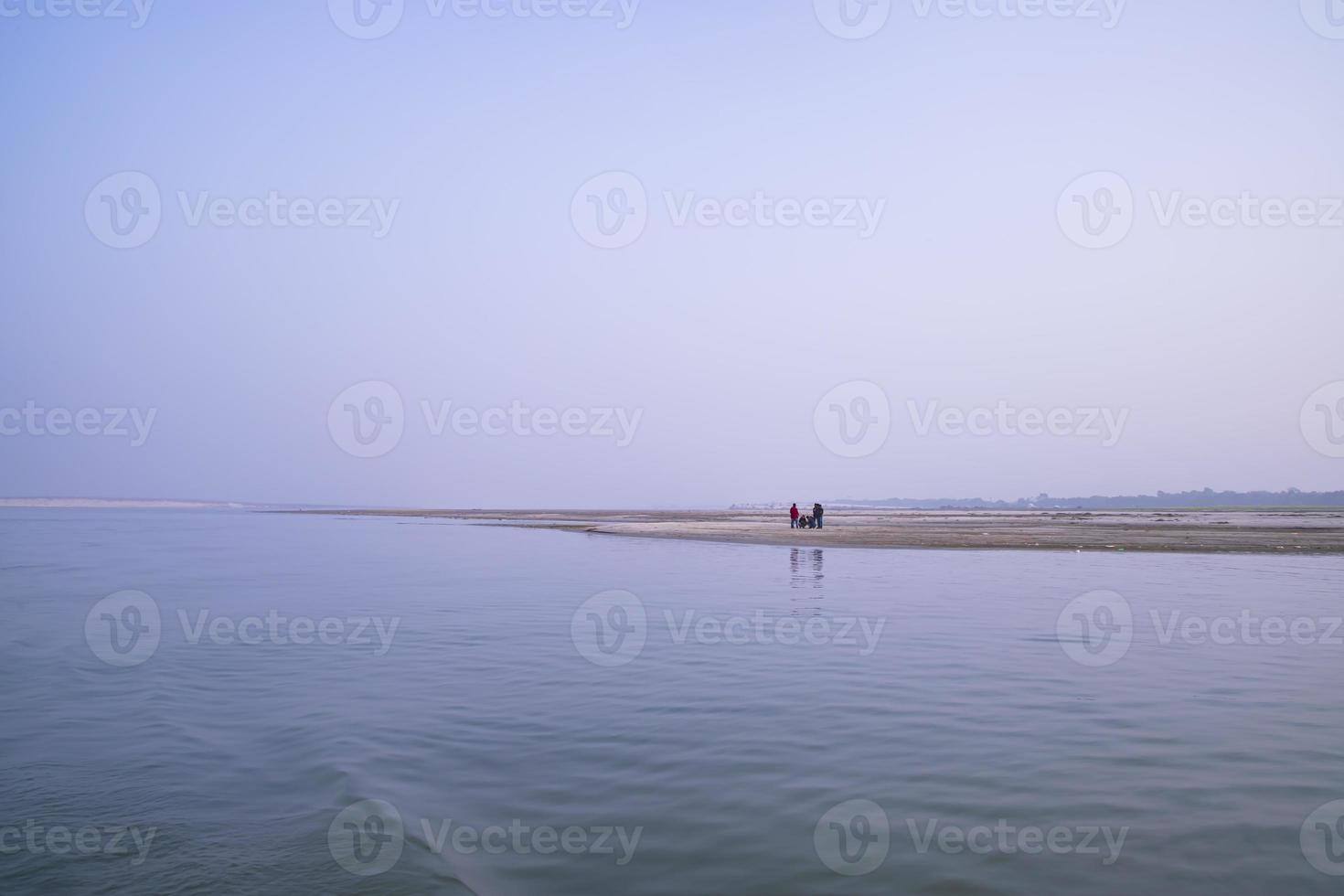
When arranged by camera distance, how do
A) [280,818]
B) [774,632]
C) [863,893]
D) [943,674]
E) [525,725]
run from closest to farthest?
1. [863,893]
2. [280,818]
3. [525,725]
4. [943,674]
5. [774,632]

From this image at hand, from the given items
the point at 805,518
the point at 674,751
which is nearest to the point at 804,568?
the point at 674,751

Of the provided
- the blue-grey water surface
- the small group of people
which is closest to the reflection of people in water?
the blue-grey water surface

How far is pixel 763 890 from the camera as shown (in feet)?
21.2

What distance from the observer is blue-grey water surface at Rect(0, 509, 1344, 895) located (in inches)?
→ 270

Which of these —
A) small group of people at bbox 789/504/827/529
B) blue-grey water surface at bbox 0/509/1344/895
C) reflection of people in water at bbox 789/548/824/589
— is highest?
small group of people at bbox 789/504/827/529

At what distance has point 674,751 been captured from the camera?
9984mm

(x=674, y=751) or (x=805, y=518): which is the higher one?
(x=805, y=518)

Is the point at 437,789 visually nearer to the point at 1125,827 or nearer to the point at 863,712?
the point at 863,712

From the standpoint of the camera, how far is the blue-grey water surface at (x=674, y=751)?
6.87m

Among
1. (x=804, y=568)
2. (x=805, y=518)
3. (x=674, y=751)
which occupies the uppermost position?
(x=805, y=518)

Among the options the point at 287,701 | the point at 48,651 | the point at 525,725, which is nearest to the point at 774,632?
the point at 525,725

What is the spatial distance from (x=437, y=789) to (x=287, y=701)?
5240mm

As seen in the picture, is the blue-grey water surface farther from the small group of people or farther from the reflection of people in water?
the small group of people

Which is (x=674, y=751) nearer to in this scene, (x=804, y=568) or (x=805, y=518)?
(x=804, y=568)
